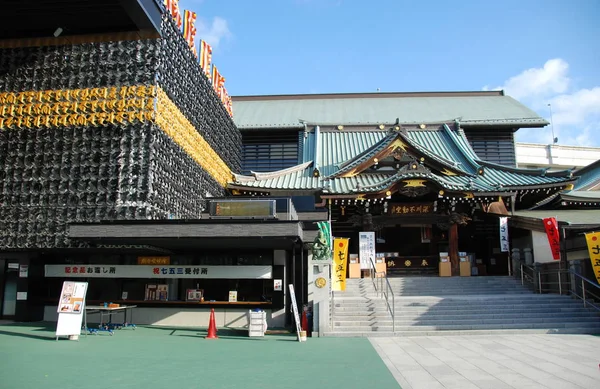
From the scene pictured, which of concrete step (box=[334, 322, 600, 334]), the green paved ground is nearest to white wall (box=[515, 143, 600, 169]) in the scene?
concrete step (box=[334, 322, 600, 334])

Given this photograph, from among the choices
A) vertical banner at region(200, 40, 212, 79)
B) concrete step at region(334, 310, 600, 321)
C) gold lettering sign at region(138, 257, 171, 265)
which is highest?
vertical banner at region(200, 40, 212, 79)

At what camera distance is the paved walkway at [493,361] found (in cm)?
862

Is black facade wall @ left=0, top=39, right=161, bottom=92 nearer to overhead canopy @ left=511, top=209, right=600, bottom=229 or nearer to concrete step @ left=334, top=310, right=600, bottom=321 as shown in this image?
concrete step @ left=334, top=310, right=600, bottom=321

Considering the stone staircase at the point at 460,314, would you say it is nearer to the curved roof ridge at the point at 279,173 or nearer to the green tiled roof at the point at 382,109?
the curved roof ridge at the point at 279,173

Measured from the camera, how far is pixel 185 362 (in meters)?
10.5

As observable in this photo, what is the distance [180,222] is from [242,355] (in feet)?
16.8

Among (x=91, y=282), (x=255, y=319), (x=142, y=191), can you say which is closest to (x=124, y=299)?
(x=91, y=282)

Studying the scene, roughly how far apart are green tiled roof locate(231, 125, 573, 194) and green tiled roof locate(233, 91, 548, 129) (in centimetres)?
214

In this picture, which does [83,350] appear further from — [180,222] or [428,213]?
[428,213]

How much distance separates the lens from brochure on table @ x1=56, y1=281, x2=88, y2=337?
1348 cm

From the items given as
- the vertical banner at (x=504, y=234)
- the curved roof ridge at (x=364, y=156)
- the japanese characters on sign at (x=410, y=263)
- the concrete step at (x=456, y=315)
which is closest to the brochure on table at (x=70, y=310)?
the concrete step at (x=456, y=315)

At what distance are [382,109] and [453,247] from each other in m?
13.6

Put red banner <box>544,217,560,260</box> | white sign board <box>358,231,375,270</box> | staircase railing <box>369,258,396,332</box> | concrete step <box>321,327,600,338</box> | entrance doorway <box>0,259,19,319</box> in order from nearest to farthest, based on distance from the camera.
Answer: concrete step <box>321,327,600,338</box> → staircase railing <box>369,258,396,332</box> → red banner <box>544,217,560,260</box> → entrance doorway <box>0,259,19,319</box> → white sign board <box>358,231,375,270</box>


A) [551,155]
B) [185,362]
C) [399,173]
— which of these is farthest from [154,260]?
[551,155]
